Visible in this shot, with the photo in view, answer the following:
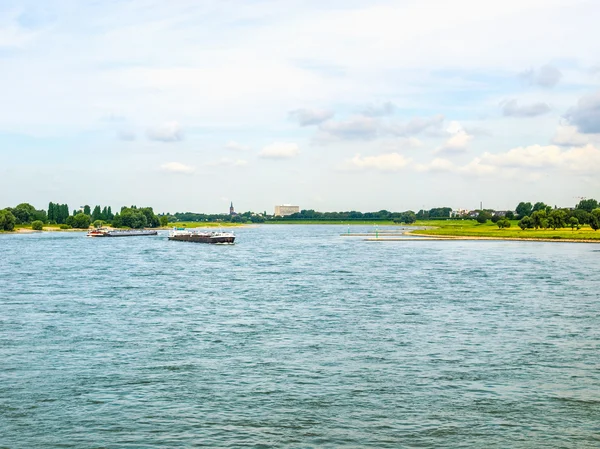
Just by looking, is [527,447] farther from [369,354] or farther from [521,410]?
[369,354]

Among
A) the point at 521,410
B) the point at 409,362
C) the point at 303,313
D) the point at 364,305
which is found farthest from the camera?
the point at 364,305

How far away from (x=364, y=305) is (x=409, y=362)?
2060cm

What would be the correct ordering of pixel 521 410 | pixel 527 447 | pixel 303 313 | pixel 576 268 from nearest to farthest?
pixel 527 447 < pixel 521 410 < pixel 303 313 < pixel 576 268

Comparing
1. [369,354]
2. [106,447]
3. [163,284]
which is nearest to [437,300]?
[369,354]

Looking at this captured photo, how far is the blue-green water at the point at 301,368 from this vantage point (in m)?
22.1

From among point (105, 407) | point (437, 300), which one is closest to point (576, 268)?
point (437, 300)

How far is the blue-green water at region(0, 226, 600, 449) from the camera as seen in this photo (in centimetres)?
2211

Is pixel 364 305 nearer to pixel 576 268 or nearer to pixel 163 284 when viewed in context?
pixel 163 284

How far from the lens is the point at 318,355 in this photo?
A: 33312 mm

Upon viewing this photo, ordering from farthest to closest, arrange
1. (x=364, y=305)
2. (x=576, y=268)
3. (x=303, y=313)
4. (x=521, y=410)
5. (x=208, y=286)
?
(x=576, y=268) → (x=208, y=286) → (x=364, y=305) → (x=303, y=313) → (x=521, y=410)

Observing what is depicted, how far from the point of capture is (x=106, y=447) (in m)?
20.8

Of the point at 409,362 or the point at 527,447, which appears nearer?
the point at 527,447

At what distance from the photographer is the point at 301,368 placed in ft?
100

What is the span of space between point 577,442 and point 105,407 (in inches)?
635
